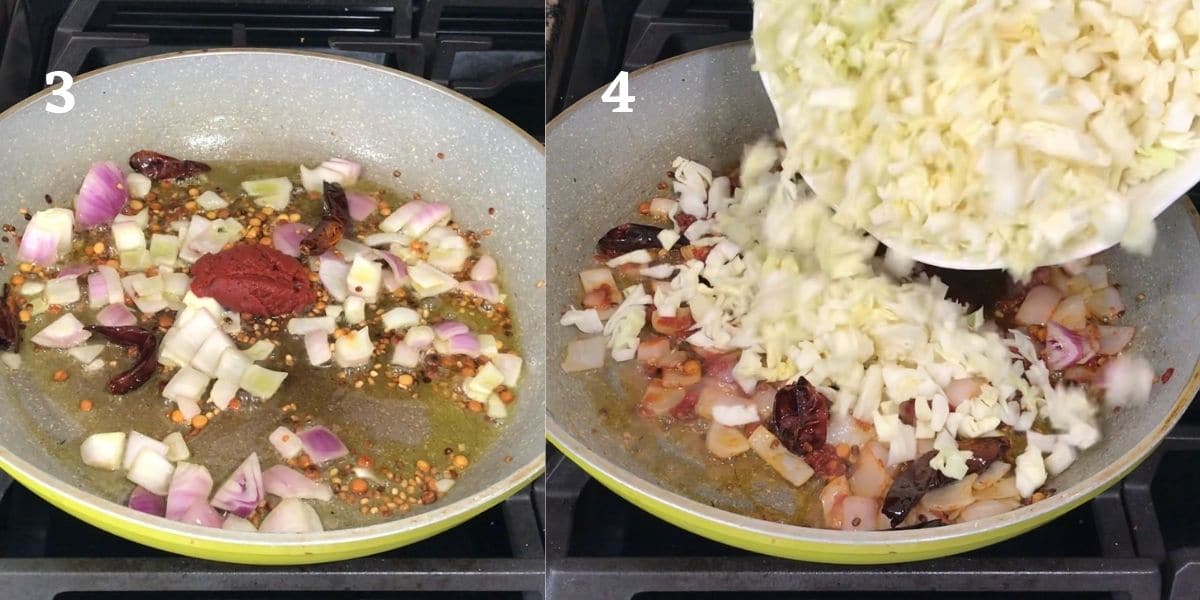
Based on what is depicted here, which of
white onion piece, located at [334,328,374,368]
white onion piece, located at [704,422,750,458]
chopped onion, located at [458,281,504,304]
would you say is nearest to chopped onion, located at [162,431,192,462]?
white onion piece, located at [334,328,374,368]

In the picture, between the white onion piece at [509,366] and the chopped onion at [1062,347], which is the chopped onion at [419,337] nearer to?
the white onion piece at [509,366]

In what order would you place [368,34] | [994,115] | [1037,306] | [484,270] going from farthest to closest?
[368,34] → [484,270] → [1037,306] → [994,115]

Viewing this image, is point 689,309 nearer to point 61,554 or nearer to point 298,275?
point 298,275

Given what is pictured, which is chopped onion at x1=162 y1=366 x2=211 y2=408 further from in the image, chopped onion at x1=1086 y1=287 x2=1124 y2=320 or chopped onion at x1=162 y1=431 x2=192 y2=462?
chopped onion at x1=1086 y1=287 x2=1124 y2=320

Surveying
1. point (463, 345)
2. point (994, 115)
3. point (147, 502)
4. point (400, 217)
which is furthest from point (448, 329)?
point (994, 115)

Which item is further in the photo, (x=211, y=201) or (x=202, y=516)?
(x=211, y=201)

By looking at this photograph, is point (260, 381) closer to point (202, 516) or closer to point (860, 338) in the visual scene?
point (202, 516)

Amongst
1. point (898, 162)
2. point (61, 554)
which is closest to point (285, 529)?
point (61, 554)

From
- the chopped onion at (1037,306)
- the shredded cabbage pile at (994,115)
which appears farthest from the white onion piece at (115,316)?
the chopped onion at (1037,306)
